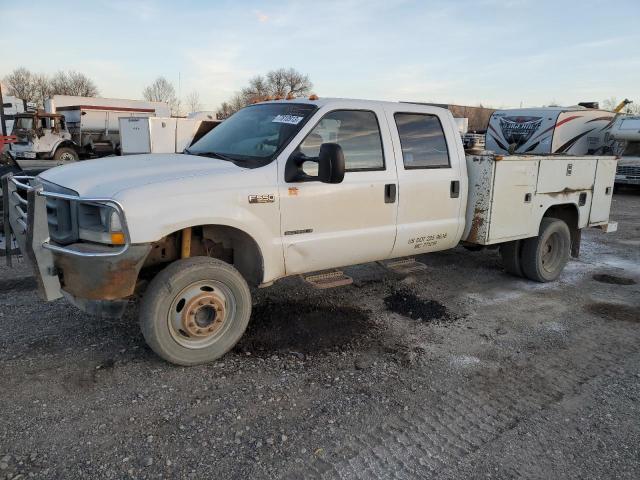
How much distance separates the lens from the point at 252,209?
3.79 m

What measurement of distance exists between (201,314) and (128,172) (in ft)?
3.88

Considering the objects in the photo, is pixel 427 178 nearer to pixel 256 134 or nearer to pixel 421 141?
pixel 421 141

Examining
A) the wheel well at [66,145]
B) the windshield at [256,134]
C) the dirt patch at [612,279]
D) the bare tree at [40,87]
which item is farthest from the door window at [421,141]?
the bare tree at [40,87]

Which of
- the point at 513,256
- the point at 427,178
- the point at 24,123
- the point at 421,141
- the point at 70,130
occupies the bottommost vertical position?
the point at 513,256

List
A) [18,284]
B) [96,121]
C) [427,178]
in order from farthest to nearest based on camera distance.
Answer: [96,121]
[18,284]
[427,178]

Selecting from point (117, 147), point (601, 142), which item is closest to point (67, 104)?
point (117, 147)

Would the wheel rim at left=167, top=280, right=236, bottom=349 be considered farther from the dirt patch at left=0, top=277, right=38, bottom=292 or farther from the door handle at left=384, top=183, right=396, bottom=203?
the dirt patch at left=0, top=277, right=38, bottom=292

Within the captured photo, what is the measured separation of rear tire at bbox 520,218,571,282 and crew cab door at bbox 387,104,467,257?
4.47 ft

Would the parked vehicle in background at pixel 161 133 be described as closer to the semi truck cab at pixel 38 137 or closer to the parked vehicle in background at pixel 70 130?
the parked vehicle in background at pixel 70 130

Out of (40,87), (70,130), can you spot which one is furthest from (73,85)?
(70,130)

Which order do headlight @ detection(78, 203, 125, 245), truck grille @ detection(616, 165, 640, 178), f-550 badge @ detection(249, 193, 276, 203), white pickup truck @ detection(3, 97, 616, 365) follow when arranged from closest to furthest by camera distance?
headlight @ detection(78, 203, 125, 245) < white pickup truck @ detection(3, 97, 616, 365) < f-550 badge @ detection(249, 193, 276, 203) < truck grille @ detection(616, 165, 640, 178)

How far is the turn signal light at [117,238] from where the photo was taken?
3.23 metres

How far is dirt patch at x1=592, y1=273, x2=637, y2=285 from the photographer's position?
639cm

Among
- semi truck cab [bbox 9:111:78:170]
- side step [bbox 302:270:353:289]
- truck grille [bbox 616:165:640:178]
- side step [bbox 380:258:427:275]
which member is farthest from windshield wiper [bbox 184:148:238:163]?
semi truck cab [bbox 9:111:78:170]
